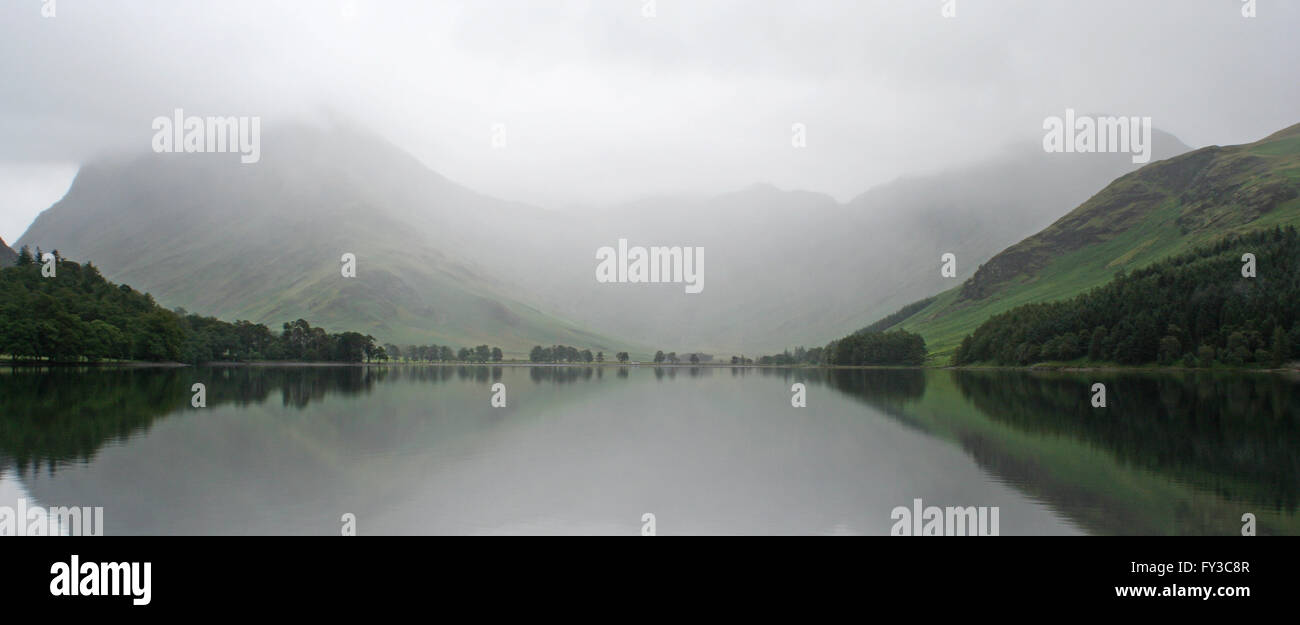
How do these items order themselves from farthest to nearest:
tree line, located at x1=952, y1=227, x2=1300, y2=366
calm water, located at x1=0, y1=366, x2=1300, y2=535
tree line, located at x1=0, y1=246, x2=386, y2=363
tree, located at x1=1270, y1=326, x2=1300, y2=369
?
tree line, located at x1=952, y1=227, x2=1300, y2=366 → tree line, located at x1=0, y1=246, x2=386, y2=363 → tree, located at x1=1270, y1=326, x2=1300, y2=369 → calm water, located at x1=0, y1=366, x2=1300, y2=535

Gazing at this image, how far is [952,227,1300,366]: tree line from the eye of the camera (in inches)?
5074

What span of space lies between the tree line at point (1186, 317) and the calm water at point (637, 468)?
9709 centimetres

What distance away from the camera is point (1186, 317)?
143m

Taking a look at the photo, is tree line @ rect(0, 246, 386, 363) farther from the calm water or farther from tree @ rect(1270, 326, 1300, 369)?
tree @ rect(1270, 326, 1300, 369)

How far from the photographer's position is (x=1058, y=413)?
50.2 metres

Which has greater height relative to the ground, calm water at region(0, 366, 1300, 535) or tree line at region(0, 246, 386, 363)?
tree line at region(0, 246, 386, 363)

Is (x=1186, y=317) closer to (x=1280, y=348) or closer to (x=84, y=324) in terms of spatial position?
(x=1280, y=348)

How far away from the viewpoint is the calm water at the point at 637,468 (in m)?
20.0

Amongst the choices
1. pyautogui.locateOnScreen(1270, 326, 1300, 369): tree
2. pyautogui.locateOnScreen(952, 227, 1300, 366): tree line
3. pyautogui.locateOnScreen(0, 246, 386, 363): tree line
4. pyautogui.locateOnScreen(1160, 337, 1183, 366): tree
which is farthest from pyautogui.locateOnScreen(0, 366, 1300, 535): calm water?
pyautogui.locateOnScreen(1160, 337, 1183, 366): tree

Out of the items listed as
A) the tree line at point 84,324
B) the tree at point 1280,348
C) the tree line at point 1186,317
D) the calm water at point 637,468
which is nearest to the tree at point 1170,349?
the tree line at point 1186,317

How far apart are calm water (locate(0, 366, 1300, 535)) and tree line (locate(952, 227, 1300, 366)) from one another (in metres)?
97.1
